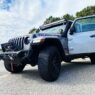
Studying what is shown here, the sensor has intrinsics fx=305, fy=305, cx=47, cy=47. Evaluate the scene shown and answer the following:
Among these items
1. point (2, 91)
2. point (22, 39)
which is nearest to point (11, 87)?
point (2, 91)

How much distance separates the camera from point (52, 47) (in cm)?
855

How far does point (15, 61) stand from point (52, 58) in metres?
1.08

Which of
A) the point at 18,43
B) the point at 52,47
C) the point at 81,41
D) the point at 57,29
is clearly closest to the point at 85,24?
the point at 81,41

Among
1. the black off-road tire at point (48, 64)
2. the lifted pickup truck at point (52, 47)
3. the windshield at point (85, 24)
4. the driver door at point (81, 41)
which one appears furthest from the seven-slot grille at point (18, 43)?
the windshield at point (85, 24)

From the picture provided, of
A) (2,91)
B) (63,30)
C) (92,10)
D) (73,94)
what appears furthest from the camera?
(92,10)

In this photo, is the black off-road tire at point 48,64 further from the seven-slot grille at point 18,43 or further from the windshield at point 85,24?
the windshield at point 85,24

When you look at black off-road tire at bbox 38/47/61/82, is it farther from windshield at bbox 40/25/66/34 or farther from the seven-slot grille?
windshield at bbox 40/25/66/34

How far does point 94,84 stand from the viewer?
7.70 metres

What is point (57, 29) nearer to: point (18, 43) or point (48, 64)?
point (18, 43)

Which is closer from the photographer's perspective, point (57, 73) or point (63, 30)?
Answer: point (57, 73)

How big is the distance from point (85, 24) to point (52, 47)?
80.1 inches

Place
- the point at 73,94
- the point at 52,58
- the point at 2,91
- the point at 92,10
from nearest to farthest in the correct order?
the point at 73,94
the point at 2,91
the point at 52,58
the point at 92,10

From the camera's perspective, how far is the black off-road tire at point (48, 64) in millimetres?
8094

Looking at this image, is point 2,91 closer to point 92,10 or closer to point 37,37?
point 37,37
